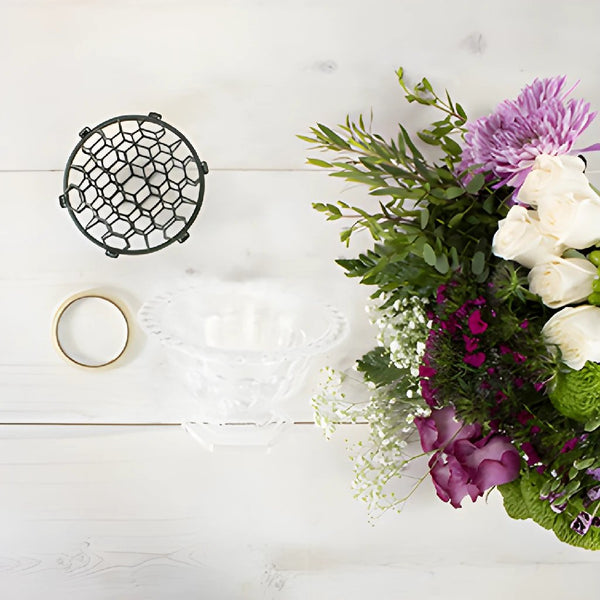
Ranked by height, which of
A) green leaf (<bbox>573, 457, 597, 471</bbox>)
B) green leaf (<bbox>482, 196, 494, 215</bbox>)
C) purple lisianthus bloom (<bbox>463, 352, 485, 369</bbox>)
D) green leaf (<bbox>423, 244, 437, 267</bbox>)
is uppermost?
green leaf (<bbox>482, 196, 494, 215</bbox>)

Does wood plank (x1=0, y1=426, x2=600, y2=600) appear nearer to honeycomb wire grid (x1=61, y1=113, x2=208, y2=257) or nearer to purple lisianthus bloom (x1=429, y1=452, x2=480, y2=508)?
purple lisianthus bloom (x1=429, y1=452, x2=480, y2=508)

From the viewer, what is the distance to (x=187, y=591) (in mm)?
1075

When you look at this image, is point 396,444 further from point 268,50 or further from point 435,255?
point 268,50

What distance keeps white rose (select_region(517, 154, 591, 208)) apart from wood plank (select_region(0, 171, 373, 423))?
1.06 ft

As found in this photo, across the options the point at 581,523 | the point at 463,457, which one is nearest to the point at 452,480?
the point at 463,457

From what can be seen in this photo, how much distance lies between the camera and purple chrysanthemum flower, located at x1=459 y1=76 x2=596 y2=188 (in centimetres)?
77

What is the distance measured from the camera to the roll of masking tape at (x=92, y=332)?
40.9 inches

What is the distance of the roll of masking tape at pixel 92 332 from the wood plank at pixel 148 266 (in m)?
0.02

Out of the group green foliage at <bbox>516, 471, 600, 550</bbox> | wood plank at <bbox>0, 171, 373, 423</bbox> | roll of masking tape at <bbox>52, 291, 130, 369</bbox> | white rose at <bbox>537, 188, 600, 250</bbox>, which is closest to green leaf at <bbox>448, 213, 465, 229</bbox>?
white rose at <bbox>537, 188, 600, 250</bbox>

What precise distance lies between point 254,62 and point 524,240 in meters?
0.52

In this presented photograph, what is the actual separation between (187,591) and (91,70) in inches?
33.1

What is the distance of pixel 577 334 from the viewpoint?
718 mm

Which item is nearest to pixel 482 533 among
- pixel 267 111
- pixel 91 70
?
pixel 267 111

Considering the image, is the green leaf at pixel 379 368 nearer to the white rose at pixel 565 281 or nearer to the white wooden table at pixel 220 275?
the white wooden table at pixel 220 275
